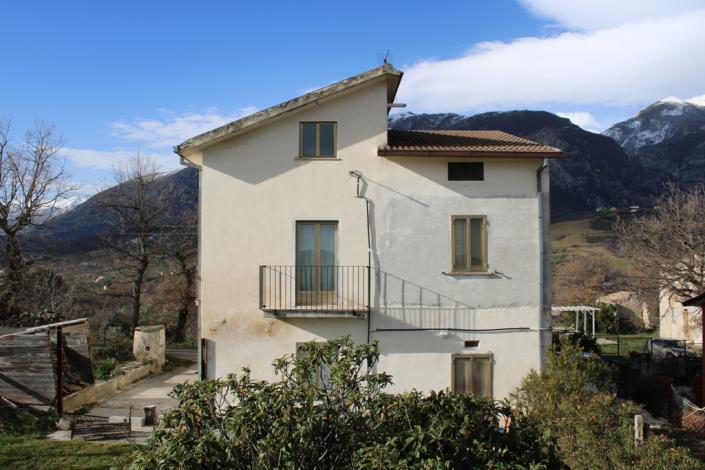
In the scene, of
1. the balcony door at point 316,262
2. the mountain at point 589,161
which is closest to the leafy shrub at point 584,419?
the balcony door at point 316,262

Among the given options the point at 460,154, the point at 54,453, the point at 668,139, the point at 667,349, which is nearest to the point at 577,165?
the point at 668,139

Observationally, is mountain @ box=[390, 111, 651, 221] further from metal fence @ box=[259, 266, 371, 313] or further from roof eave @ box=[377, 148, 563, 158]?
metal fence @ box=[259, 266, 371, 313]

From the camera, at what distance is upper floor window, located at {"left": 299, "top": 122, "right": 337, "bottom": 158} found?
1286 centimetres

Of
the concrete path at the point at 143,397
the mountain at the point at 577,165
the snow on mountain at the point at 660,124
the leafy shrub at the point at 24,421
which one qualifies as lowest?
the concrete path at the point at 143,397

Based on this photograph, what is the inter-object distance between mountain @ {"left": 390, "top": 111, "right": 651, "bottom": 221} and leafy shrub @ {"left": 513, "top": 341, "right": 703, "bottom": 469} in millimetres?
79974

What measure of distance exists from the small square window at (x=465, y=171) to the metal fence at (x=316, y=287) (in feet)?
9.33

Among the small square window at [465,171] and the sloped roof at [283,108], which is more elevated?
the sloped roof at [283,108]

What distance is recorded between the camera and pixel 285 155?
12820 mm

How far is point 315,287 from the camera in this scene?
12766mm

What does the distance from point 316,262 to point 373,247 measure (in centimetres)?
131

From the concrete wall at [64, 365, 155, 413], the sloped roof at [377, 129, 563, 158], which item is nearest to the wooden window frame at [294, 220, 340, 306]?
the sloped roof at [377, 129, 563, 158]

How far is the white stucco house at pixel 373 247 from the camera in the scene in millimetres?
12695

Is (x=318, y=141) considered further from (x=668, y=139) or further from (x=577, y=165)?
(x=668, y=139)

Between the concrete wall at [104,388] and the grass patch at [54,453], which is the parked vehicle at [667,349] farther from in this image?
the grass patch at [54,453]
